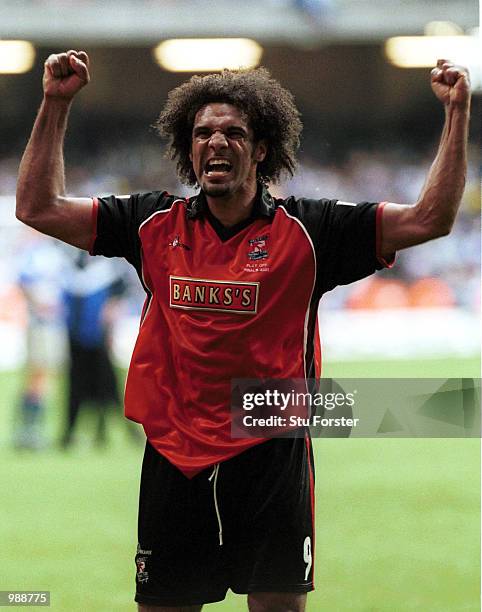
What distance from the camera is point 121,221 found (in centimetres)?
383

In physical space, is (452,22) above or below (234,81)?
above

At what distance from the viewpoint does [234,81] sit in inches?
155

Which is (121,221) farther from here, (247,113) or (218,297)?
(247,113)

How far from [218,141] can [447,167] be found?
2.48ft

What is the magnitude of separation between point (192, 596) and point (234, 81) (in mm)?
1766

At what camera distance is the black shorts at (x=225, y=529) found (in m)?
3.69

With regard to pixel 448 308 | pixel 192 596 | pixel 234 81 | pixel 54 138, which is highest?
pixel 448 308

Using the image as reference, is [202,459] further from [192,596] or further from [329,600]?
[329,600]

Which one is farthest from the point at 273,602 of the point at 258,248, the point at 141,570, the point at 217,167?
the point at 217,167

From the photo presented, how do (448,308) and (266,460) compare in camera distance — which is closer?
(266,460)

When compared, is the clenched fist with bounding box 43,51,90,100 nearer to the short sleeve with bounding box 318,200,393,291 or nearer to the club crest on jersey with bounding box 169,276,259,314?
the club crest on jersey with bounding box 169,276,259,314

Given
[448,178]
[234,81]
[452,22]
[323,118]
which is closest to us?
[448,178]

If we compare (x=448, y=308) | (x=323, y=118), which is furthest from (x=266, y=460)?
(x=323, y=118)

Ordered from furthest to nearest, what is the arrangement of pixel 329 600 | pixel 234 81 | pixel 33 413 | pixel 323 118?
pixel 323 118 → pixel 33 413 → pixel 329 600 → pixel 234 81
